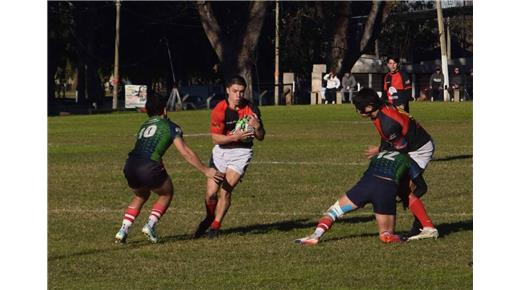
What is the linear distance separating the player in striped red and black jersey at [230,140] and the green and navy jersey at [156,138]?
0.70 m

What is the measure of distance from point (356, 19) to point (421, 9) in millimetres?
7126

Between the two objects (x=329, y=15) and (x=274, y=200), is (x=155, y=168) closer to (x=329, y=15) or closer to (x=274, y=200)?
(x=274, y=200)

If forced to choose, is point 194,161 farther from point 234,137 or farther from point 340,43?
point 340,43

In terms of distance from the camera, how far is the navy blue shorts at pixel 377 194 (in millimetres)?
12922

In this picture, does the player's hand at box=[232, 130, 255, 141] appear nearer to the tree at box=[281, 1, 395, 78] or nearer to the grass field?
the grass field

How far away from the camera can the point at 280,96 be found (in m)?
74.3

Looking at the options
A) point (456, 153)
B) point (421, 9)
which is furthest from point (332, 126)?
point (421, 9)

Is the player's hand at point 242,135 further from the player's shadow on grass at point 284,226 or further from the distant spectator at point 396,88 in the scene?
the distant spectator at point 396,88

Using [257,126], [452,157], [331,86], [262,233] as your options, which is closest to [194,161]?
[257,126]

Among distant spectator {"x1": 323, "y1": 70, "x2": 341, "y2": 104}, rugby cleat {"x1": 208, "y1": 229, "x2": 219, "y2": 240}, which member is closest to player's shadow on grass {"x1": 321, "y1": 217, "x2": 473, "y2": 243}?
rugby cleat {"x1": 208, "y1": 229, "x2": 219, "y2": 240}

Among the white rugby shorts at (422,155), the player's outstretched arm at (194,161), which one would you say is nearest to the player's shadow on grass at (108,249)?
the player's outstretched arm at (194,161)

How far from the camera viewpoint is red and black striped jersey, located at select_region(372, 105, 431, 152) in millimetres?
12844

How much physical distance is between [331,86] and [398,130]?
164ft
